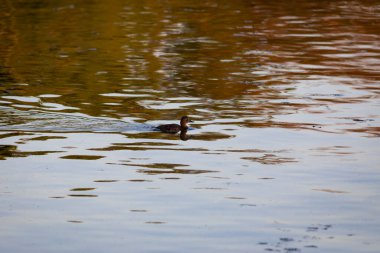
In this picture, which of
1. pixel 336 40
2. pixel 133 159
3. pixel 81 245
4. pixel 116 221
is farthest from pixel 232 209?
pixel 336 40

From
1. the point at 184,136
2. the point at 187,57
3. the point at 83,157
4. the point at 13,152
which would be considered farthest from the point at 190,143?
the point at 187,57

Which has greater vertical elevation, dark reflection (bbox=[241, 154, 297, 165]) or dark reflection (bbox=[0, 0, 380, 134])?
dark reflection (bbox=[241, 154, 297, 165])

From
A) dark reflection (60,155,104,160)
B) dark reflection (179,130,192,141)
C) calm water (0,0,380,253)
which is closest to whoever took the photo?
calm water (0,0,380,253)

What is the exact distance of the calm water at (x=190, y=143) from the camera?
12.2 m

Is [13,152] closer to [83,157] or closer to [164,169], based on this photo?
[83,157]

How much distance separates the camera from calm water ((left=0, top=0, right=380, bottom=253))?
479 inches

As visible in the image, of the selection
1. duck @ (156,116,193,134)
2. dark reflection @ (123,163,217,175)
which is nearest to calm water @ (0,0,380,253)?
dark reflection @ (123,163,217,175)

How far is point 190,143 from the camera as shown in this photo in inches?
696

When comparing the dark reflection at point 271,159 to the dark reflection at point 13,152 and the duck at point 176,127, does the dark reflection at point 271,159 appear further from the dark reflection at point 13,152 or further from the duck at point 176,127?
the dark reflection at point 13,152

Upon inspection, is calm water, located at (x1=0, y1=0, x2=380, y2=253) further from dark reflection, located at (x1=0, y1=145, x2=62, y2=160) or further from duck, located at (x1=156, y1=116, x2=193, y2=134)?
duck, located at (x1=156, y1=116, x2=193, y2=134)

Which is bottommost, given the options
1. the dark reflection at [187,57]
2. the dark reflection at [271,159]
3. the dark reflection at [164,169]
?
the dark reflection at [187,57]

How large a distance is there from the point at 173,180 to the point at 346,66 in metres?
14.4

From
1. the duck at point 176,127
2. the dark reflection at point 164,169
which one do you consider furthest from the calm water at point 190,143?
the duck at point 176,127

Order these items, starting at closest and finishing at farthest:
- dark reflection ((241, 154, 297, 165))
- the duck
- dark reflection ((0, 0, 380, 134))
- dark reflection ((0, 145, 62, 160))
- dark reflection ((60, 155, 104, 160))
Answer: dark reflection ((241, 154, 297, 165)), dark reflection ((60, 155, 104, 160)), dark reflection ((0, 145, 62, 160)), the duck, dark reflection ((0, 0, 380, 134))
